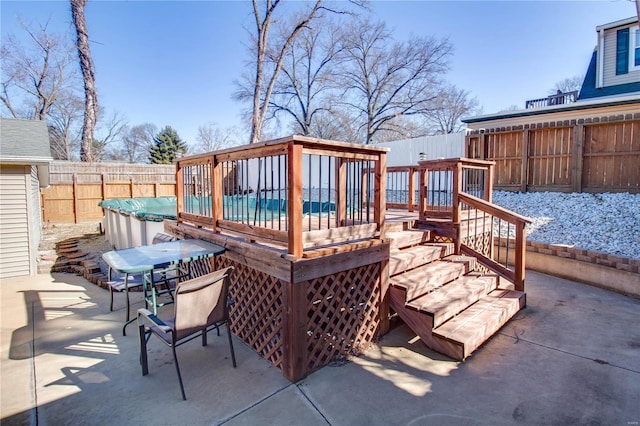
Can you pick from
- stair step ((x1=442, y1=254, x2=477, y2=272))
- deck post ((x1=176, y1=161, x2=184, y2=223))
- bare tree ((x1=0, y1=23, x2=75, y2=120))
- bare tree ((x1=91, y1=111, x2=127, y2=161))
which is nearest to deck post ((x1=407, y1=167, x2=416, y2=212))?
stair step ((x1=442, y1=254, x2=477, y2=272))

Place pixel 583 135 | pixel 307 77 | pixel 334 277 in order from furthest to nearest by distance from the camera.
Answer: pixel 307 77
pixel 583 135
pixel 334 277

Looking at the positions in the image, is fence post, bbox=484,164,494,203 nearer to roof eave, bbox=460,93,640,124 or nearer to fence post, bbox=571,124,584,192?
fence post, bbox=571,124,584,192

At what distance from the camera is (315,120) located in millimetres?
21172

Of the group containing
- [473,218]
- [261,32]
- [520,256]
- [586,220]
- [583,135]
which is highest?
[261,32]

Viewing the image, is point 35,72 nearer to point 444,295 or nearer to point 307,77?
point 307,77

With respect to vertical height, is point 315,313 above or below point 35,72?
below

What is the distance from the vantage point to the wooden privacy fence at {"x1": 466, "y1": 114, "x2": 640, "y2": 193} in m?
7.04

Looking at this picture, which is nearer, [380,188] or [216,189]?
[380,188]

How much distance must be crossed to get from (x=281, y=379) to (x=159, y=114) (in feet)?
94.6

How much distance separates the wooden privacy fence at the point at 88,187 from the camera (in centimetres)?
1163

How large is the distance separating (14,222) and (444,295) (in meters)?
7.66

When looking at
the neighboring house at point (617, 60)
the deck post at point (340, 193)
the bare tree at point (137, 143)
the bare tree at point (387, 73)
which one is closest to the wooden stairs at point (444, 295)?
the deck post at point (340, 193)

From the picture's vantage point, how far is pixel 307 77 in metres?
19.9

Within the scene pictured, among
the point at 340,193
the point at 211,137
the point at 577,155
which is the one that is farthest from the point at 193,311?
the point at 211,137
